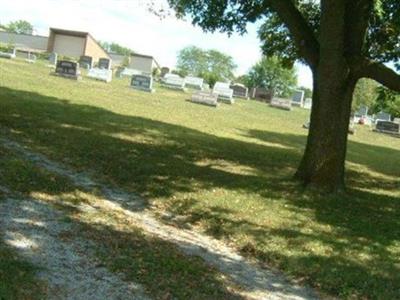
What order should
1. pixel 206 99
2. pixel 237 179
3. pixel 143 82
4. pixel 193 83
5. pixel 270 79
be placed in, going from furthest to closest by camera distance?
pixel 270 79, pixel 193 83, pixel 143 82, pixel 206 99, pixel 237 179

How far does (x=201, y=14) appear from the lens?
50.3ft

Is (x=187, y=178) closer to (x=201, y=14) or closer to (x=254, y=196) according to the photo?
(x=254, y=196)

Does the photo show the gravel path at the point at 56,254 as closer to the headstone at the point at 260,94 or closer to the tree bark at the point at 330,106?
the tree bark at the point at 330,106

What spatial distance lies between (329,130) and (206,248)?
15.1ft

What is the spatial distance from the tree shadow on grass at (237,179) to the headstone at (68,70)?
1439 centimetres

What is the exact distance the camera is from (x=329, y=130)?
37.1 ft

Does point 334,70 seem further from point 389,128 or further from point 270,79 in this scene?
point 270,79

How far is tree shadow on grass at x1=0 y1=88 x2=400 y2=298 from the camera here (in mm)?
7633

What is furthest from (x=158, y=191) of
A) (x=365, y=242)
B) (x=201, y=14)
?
(x=201, y=14)

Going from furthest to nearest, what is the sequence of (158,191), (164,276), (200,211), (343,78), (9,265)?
(343,78), (158,191), (200,211), (164,276), (9,265)

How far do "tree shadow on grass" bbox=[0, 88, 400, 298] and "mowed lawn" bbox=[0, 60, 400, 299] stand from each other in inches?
0.9

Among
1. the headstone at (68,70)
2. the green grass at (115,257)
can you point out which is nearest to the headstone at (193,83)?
the headstone at (68,70)

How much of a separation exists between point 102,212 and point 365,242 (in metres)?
3.81

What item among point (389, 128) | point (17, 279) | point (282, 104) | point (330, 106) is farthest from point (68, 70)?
point (17, 279)
